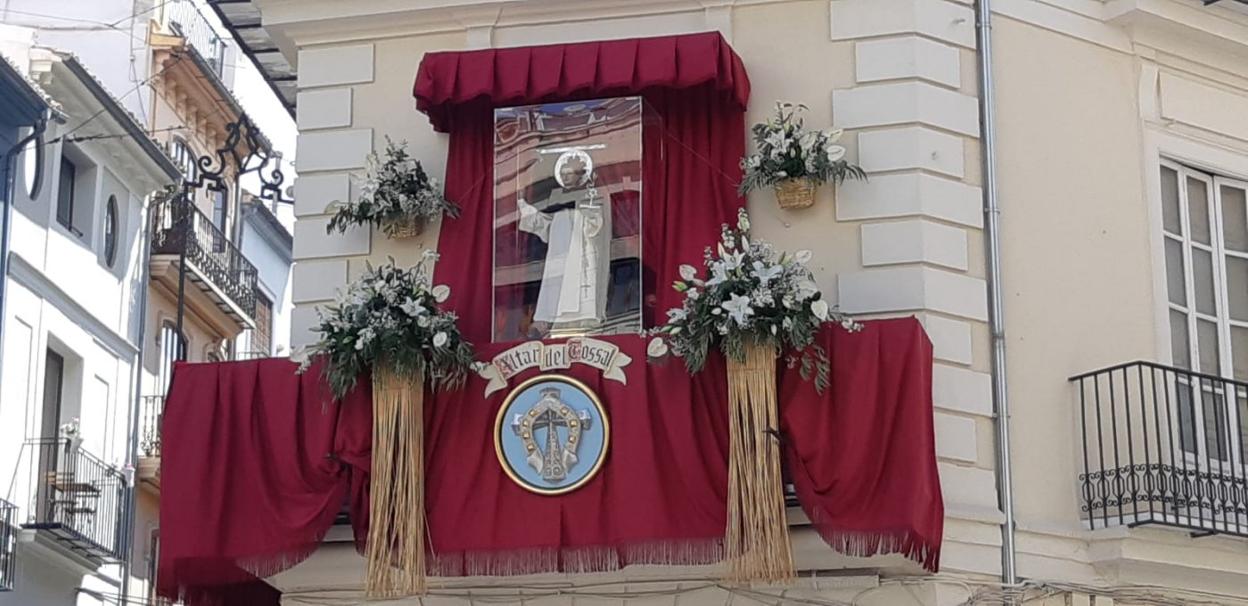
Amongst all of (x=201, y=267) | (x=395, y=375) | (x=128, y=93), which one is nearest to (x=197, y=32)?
(x=128, y=93)

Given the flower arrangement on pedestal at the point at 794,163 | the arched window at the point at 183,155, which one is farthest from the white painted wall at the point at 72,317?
the flower arrangement on pedestal at the point at 794,163

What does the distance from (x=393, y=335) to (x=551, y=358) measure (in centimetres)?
97

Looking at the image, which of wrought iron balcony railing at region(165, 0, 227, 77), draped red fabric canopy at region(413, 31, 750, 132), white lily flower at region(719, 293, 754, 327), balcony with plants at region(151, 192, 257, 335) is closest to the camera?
white lily flower at region(719, 293, 754, 327)

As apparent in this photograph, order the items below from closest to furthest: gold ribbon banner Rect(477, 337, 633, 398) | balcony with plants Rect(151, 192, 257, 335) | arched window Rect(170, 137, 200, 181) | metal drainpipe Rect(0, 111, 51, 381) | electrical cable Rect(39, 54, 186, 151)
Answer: gold ribbon banner Rect(477, 337, 633, 398), metal drainpipe Rect(0, 111, 51, 381), electrical cable Rect(39, 54, 186, 151), balcony with plants Rect(151, 192, 257, 335), arched window Rect(170, 137, 200, 181)

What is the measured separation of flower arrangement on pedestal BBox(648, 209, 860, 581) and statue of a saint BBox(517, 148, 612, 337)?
94cm

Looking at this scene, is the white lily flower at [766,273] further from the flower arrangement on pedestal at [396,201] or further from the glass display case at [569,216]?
the flower arrangement on pedestal at [396,201]

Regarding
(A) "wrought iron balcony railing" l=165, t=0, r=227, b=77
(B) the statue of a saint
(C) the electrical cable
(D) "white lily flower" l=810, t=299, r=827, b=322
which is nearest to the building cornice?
(C) the electrical cable

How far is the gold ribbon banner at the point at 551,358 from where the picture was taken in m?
12.9

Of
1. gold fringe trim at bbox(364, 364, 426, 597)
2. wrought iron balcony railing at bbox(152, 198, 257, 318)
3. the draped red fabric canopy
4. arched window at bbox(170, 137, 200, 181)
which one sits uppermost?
arched window at bbox(170, 137, 200, 181)

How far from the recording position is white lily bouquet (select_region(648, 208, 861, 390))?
1223cm

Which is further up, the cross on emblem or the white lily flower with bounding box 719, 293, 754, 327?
the white lily flower with bounding box 719, 293, 754, 327

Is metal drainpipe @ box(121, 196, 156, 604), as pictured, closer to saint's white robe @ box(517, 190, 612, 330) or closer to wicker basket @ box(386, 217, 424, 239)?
wicker basket @ box(386, 217, 424, 239)

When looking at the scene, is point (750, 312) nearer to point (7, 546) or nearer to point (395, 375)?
point (395, 375)

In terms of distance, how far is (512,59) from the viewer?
13797 mm
